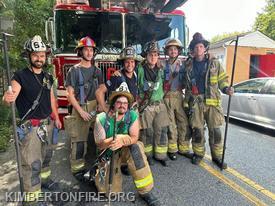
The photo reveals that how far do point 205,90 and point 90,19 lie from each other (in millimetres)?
2578

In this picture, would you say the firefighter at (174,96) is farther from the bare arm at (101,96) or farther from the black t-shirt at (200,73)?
the bare arm at (101,96)

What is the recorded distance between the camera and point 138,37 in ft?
17.3

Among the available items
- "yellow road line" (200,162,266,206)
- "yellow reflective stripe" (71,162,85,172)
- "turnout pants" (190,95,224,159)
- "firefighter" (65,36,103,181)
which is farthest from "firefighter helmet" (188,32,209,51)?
"yellow reflective stripe" (71,162,85,172)

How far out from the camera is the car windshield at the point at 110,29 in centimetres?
491

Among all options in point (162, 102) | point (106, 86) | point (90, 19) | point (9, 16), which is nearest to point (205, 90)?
point (162, 102)

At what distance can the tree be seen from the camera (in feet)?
116

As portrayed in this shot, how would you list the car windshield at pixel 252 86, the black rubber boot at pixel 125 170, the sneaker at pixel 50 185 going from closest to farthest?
the sneaker at pixel 50 185, the black rubber boot at pixel 125 170, the car windshield at pixel 252 86

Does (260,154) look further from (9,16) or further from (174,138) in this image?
(9,16)

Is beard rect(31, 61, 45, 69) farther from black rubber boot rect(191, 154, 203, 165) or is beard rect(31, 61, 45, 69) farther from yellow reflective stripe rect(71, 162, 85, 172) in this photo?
black rubber boot rect(191, 154, 203, 165)

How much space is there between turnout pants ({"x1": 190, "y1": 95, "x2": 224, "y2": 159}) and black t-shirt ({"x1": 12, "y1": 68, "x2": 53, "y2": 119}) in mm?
2285

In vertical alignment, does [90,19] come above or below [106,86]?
above

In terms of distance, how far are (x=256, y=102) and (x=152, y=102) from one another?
3.62 metres

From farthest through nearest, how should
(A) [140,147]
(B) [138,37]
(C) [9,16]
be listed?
(C) [9,16] → (B) [138,37] → (A) [140,147]

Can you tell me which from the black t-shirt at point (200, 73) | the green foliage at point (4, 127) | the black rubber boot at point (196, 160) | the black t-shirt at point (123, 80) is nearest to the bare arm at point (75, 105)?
the black t-shirt at point (123, 80)
